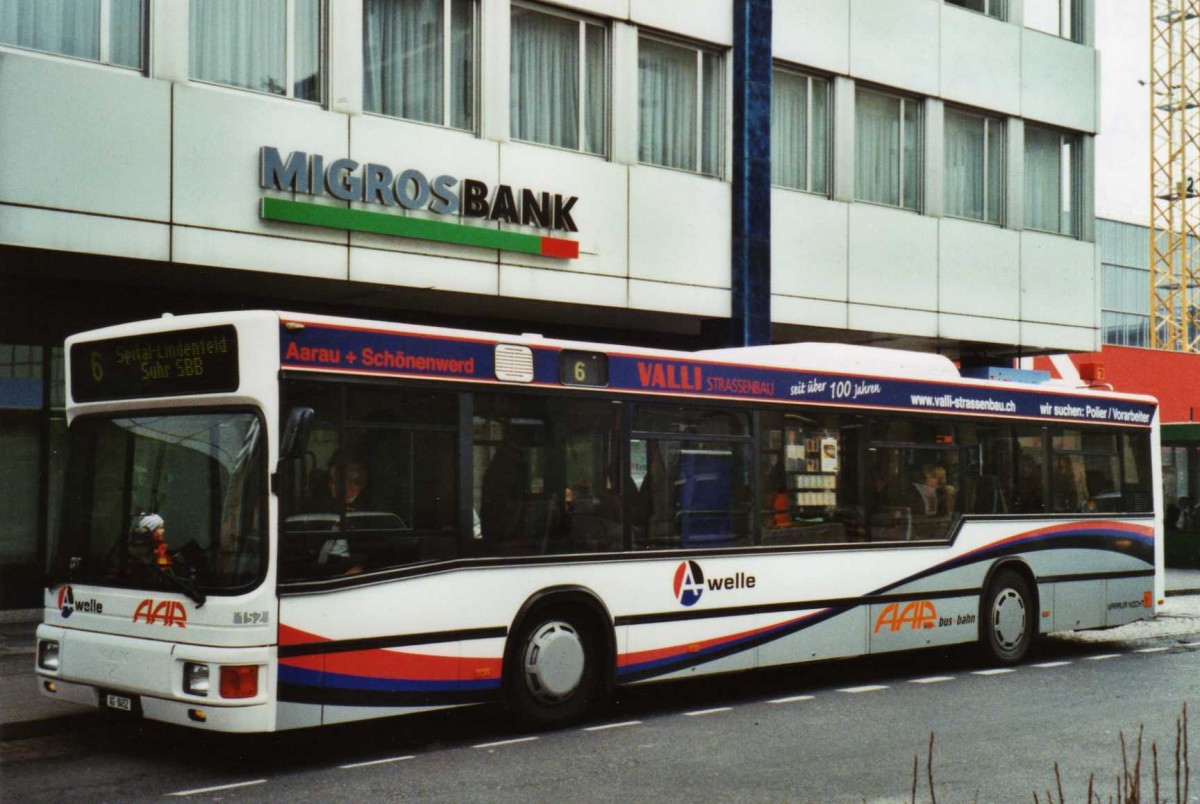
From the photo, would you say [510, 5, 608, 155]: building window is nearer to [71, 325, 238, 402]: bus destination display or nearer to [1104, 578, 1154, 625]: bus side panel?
[1104, 578, 1154, 625]: bus side panel

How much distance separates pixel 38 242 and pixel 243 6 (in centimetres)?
370

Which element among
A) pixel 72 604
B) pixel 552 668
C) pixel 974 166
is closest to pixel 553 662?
pixel 552 668

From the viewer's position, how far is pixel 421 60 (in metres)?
16.6

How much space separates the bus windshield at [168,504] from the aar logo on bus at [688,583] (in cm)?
344

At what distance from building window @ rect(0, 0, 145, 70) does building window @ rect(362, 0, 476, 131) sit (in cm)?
269

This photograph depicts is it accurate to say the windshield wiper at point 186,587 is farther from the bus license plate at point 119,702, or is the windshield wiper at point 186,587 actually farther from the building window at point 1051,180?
the building window at point 1051,180

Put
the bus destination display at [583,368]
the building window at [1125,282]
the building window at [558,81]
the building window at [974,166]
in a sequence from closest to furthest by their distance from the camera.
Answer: the bus destination display at [583,368] < the building window at [558,81] < the building window at [974,166] < the building window at [1125,282]

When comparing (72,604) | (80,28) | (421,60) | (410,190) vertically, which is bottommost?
(72,604)

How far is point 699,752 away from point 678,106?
39.8 feet

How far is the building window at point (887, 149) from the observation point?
21.7 metres

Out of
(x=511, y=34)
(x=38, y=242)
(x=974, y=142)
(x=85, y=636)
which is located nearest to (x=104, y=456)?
(x=85, y=636)

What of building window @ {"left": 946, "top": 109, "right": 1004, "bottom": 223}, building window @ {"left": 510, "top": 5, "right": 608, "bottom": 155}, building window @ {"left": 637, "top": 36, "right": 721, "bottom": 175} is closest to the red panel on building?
building window @ {"left": 946, "top": 109, "right": 1004, "bottom": 223}

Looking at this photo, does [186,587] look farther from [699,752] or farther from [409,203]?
[409,203]

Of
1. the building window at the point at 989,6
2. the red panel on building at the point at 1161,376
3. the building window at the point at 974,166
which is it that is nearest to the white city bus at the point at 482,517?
the building window at the point at 974,166
